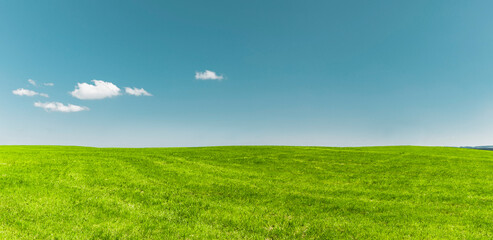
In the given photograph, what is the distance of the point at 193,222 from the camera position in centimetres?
1336

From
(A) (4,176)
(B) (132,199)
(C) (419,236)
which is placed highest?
(A) (4,176)

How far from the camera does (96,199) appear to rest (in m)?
15.0

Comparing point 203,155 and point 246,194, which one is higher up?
point 203,155

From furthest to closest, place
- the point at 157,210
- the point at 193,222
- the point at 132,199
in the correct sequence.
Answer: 1. the point at 132,199
2. the point at 157,210
3. the point at 193,222

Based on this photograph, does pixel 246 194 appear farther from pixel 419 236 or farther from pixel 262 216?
pixel 419 236

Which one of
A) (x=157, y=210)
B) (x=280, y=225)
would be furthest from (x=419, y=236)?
(x=157, y=210)

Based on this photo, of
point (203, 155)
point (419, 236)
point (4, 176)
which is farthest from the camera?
point (203, 155)

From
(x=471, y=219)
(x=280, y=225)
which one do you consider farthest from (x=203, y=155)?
(x=471, y=219)

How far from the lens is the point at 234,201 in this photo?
16.9 m

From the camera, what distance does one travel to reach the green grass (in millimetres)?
12438

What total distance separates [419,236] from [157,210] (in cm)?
1440

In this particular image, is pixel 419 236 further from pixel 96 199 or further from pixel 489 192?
pixel 96 199

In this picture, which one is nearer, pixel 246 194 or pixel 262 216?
pixel 262 216

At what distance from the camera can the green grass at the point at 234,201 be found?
12.4 meters
